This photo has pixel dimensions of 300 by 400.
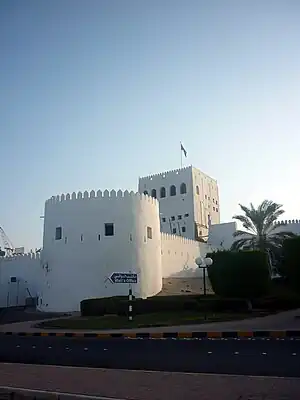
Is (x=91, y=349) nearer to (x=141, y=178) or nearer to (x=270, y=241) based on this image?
(x=270, y=241)

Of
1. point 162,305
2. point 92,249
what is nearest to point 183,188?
point 92,249

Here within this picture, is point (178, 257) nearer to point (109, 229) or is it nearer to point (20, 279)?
point (109, 229)

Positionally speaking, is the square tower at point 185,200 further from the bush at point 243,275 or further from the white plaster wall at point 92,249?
the bush at point 243,275

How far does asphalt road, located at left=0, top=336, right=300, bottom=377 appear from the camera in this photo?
693 cm

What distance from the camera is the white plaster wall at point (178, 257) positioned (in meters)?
38.6

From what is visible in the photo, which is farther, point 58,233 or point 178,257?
point 178,257

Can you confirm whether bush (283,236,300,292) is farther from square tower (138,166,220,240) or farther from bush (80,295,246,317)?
square tower (138,166,220,240)

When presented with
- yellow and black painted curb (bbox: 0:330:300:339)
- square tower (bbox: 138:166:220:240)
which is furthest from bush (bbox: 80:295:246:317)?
square tower (bbox: 138:166:220:240)

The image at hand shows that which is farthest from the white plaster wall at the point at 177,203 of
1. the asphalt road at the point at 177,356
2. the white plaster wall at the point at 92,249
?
the asphalt road at the point at 177,356

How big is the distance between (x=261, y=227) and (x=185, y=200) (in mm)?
32136

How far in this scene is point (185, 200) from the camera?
204ft

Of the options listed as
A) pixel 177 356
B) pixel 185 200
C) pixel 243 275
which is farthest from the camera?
pixel 185 200

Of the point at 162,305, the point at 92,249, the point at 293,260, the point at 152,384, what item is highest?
the point at 92,249

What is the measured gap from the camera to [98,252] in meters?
28.5
